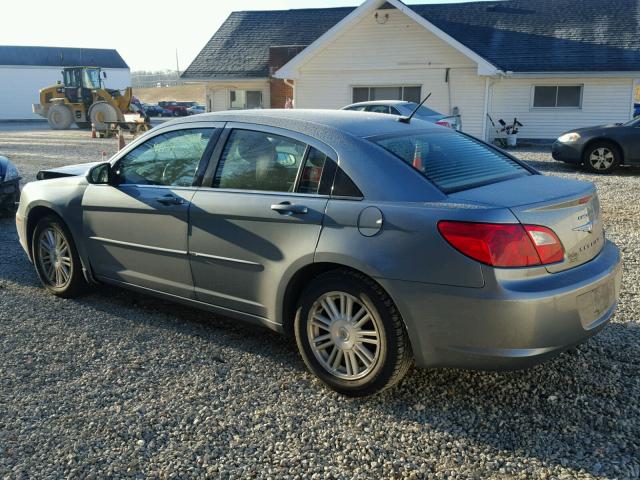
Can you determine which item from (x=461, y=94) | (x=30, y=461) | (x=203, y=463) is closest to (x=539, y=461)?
(x=203, y=463)

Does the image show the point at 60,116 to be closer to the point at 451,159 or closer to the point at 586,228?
the point at 451,159

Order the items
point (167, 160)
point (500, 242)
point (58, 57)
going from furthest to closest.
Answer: point (58, 57) < point (167, 160) < point (500, 242)

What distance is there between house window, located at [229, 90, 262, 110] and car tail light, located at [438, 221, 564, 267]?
2446 cm

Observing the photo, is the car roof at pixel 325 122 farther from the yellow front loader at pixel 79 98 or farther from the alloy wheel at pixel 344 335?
the yellow front loader at pixel 79 98

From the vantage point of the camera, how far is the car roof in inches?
143

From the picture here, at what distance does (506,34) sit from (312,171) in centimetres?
2112

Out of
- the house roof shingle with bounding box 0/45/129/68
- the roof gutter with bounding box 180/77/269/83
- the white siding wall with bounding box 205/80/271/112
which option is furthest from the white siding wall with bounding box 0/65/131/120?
the roof gutter with bounding box 180/77/269/83

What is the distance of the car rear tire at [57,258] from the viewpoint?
495cm

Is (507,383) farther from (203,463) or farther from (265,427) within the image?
(203,463)

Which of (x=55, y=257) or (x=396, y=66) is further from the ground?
(x=396, y=66)

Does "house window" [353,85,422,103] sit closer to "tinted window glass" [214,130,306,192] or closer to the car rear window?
the car rear window

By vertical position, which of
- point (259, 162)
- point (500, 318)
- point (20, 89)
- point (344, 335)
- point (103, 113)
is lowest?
point (344, 335)

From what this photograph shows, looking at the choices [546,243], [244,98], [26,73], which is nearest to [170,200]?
[546,243]

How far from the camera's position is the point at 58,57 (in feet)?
177
